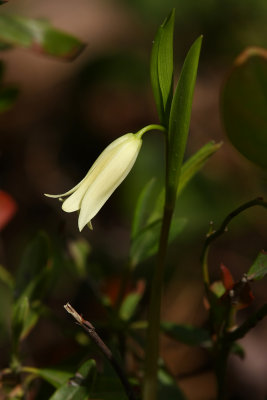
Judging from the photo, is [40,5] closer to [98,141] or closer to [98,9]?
[98,9]

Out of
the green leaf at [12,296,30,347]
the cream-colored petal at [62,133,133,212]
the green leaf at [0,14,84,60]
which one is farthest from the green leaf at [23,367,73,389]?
the green leaf at [0,14,84,60]

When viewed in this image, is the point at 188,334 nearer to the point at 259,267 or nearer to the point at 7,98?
the point at 259,267

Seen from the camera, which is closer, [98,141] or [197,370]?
[197,370]

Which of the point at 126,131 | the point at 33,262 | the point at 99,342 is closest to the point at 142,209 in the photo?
the point at 33,262

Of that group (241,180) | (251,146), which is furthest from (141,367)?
(241,180)

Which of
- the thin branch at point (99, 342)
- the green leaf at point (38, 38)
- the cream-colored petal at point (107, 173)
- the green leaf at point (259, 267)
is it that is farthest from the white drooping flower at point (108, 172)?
the green leaf at point (38, 38)

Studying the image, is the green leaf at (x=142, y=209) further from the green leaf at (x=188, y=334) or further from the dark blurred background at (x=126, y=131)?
the dark blurred background at (x=126, y=131)
